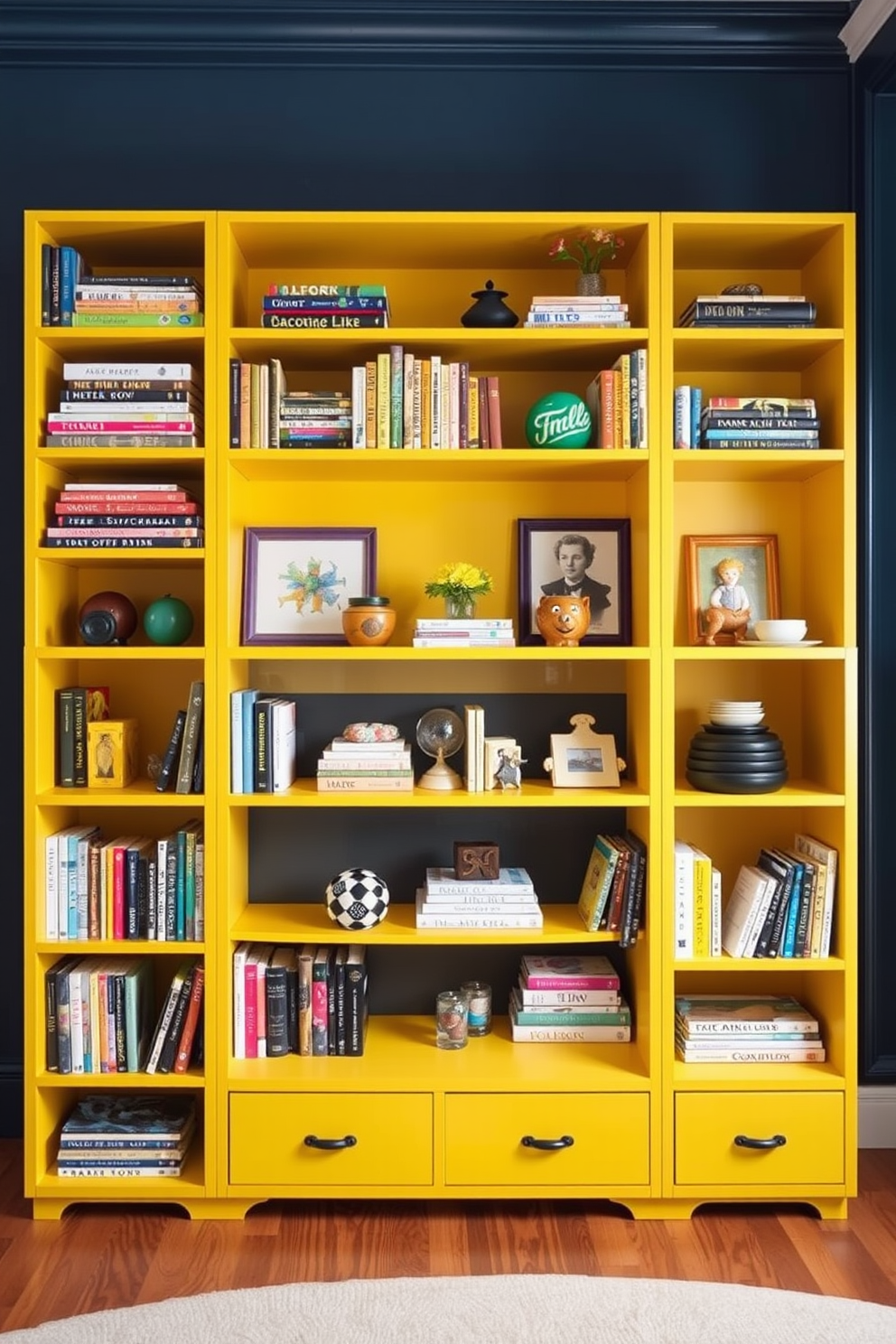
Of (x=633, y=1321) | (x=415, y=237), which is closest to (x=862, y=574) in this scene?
(x=415, y=237)

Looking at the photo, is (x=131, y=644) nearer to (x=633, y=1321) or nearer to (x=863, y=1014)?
(x=633, y=1321)

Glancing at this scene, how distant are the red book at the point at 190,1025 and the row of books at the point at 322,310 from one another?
1.54 m

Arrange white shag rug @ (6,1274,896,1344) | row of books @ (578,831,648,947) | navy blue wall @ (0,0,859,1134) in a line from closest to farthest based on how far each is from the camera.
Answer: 1. white shag rug @ (6,1274,896,1344)
2. row of books @ (578,831,648,947)
3. navy blue wall @ (0,0,859,1134)

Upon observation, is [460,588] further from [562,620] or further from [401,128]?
[401,128]

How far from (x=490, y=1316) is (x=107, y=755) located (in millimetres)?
1477

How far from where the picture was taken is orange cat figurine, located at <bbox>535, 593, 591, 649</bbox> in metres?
2.62

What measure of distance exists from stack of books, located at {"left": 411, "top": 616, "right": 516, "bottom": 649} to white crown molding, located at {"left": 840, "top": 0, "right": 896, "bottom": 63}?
174 centimetres

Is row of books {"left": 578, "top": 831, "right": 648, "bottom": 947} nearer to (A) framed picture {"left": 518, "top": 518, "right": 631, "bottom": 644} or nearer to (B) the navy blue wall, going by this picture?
(A) framed picture {"left": 518, "top": 518, "right": 631, "bottom": 644}

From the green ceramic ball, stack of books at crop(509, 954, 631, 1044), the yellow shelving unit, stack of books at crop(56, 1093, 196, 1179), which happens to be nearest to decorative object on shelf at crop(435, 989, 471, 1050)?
the yellow shelving unit

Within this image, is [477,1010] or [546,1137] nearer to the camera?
[546,1137]

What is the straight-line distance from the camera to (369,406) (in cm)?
259

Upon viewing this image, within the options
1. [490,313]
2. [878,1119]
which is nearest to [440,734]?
[490,313]

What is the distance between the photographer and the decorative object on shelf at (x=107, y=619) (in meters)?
2.65

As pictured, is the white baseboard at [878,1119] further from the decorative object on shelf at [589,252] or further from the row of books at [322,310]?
the row of books at [322,310]
